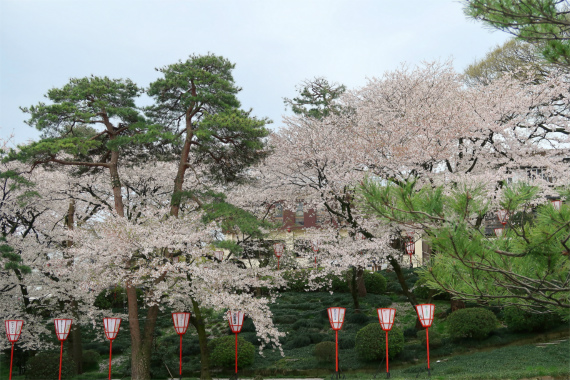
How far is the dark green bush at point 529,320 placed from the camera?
1324cm

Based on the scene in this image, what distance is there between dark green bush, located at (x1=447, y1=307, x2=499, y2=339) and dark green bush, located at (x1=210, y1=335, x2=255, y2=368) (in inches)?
228

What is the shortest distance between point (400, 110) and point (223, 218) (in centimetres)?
809

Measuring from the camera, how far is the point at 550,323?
13.4 metres

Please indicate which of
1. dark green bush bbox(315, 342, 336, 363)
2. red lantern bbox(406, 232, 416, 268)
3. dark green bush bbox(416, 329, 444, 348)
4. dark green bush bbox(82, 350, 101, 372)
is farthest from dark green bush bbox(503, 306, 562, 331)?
dark green bush bbox(82, 350, 101, 372)

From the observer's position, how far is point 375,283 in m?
20.9

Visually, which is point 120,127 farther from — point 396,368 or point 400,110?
point 396,368

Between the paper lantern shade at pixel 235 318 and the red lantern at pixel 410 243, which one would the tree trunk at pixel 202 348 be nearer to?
the paper lantern shade at pixel 235 318

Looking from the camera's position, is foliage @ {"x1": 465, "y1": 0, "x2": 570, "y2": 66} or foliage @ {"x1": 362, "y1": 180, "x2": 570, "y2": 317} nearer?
foliage @ {"x1": 362, "y1": 180, "x2": 570, "y2": 317}

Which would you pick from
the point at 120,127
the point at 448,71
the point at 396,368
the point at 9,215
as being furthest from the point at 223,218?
the point at 448,71

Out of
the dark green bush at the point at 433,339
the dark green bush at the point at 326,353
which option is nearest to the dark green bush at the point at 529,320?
the dark green bush at the point at 433,339

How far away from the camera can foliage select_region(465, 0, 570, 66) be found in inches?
221

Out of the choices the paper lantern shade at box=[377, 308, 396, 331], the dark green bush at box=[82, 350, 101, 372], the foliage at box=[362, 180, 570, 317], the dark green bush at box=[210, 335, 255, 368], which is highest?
the foliage at box=[362, 180, 570, 317]

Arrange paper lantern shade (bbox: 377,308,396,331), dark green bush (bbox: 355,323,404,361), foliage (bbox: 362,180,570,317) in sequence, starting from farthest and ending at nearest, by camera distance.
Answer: dark green bush (bbox: 355,323,404,361) → paper lantern shade (bbox: 377,308,396,331) → foliage (bbox: 362,180,570,317)

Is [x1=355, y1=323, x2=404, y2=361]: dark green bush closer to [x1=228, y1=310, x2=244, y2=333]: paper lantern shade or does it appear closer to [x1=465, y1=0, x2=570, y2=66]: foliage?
[x1=228, y1=310, x2=244, y2=333]: paper lantern shade
